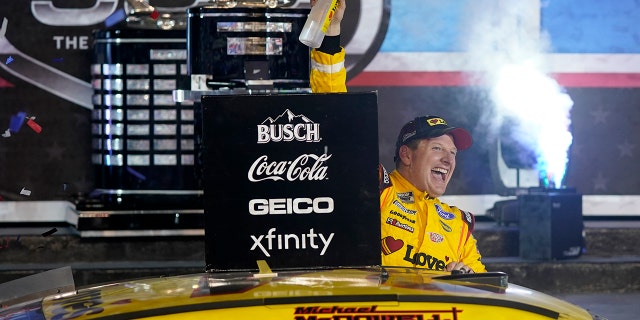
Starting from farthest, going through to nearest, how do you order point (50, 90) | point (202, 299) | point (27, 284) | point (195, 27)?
point (50, 90) < point (195, 27) < point (27, 284) < point (202, 299)

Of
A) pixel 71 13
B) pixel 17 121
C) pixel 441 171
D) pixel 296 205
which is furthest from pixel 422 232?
pixel 17 121

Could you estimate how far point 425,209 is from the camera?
4641 millimetres

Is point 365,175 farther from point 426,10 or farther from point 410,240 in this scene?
point 426,10

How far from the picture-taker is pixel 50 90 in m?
9.99

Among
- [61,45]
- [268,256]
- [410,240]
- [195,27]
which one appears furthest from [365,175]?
[61,45]

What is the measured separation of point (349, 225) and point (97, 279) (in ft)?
18.1

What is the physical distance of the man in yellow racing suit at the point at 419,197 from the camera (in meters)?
4.19

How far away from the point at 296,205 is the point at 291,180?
0.24 ft

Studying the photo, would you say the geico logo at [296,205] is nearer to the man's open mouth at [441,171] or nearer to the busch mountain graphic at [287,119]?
the busch mountain graphic at [287,119]

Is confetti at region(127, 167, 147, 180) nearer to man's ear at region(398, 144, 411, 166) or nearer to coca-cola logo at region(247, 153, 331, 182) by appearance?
man's ear at region(398, 144, 411, 166)

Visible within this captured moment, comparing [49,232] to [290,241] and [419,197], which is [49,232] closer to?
[419,197]

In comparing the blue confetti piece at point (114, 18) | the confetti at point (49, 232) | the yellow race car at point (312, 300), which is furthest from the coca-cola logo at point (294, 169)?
the blue confetti piece at point (114, 18)

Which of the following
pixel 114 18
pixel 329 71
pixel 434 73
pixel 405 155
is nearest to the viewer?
pixel 329 71

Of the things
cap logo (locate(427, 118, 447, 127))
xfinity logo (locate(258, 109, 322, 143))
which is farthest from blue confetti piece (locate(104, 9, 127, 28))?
xfinity logo (locate(258, 109, 322, 143))
